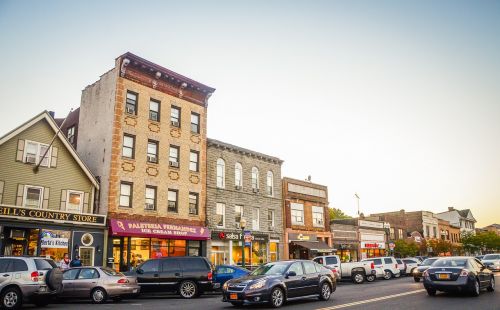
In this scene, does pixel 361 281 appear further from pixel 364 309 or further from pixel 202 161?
pixel 364 309

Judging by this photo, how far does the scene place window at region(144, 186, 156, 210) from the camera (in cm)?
2778

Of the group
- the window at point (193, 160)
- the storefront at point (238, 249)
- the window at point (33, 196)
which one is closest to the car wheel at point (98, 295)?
the window at point (33, 196)

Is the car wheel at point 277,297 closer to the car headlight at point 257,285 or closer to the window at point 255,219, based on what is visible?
the car headlight at point 257,285

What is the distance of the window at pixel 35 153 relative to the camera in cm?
2348

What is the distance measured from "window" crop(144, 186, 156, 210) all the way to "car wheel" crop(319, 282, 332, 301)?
15.9m

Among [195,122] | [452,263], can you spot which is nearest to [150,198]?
[195,122]

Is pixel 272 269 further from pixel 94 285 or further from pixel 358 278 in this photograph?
pixel 358 278

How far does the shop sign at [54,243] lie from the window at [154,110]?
33.6ft

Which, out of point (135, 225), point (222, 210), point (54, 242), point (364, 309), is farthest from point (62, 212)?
point (364, 309)

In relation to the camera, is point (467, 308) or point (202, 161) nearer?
point (467, 308)

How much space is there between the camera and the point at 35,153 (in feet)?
78.3

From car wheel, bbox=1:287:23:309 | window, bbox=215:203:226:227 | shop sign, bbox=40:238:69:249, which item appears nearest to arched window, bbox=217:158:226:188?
window, bbox=215:203:226:227

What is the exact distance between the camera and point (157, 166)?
1132 inches

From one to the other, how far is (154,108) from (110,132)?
398 cm
